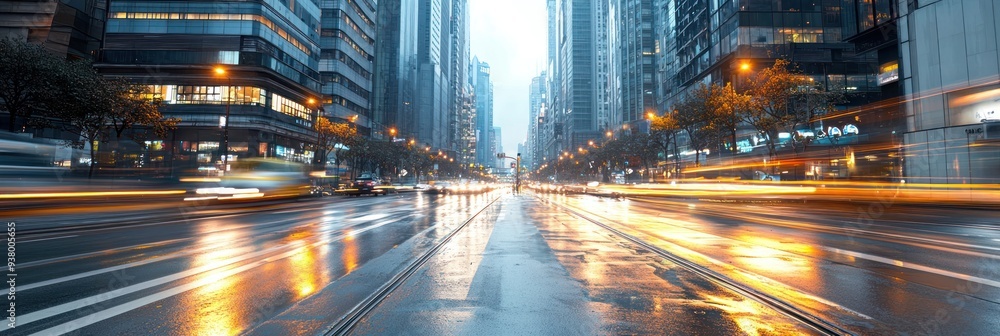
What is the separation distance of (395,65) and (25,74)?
3955 inches

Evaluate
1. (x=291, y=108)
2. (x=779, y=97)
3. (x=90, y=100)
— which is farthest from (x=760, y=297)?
(x=291, y=108)

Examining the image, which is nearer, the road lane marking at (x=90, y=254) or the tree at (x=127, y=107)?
the road lane marking at (x=90, y=254)

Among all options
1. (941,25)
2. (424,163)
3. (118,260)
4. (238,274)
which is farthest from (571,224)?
(424,163)

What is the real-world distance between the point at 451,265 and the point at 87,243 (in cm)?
855

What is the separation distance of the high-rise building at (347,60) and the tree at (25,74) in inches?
1710

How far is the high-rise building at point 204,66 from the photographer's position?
52.8 meters

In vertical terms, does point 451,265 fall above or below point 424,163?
below

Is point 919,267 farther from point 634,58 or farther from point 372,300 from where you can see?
point 634,58

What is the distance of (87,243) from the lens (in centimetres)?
941

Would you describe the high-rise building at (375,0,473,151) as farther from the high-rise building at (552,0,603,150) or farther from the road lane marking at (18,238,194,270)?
the road lane marking at (18,238,194,270)

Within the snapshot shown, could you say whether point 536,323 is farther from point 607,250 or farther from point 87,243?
point 87,243

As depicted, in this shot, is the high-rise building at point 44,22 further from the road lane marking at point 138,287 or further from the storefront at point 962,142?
the storefront at point 962,142

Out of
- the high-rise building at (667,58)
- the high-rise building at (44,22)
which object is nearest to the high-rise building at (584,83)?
the high-rise building at (667,58)

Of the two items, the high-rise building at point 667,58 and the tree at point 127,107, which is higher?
the high-rise building at point 667,58
